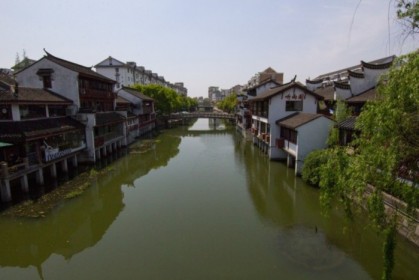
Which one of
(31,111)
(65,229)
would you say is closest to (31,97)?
(31,111)

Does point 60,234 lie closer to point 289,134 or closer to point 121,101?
point 289,134

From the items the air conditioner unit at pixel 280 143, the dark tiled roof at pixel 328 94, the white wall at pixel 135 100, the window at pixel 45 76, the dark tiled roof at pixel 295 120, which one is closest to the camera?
the dark tiled roof at pixel 295 120

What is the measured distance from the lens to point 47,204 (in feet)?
59.0

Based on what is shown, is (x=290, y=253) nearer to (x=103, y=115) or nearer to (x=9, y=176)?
(x=9, y=176)

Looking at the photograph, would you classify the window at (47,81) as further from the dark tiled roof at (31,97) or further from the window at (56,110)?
the window at (56,110)

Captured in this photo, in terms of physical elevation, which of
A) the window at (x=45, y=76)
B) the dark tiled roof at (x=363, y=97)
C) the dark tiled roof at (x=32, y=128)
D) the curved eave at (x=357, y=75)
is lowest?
the dark tiled roof at (x=32, y=128)

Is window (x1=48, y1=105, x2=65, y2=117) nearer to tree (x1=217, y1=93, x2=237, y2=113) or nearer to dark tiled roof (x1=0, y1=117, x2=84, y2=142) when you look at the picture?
dark tiled roof (x1=0, y1=117, x2=84, y2=142)

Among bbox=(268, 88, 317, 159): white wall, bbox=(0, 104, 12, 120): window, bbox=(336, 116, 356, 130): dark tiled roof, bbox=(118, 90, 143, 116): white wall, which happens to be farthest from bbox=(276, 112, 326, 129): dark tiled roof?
bbox=(118, 90, 143, 116): white wall

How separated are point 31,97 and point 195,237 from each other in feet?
60.8

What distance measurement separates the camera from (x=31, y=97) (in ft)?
73.9

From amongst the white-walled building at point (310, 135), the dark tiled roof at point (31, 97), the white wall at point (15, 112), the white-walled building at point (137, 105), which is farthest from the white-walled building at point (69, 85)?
the white-walled building at point (310, 135)

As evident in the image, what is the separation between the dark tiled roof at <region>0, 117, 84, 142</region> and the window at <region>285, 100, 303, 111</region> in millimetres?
22441

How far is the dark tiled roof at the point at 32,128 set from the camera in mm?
19234

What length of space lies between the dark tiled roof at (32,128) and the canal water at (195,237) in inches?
220
